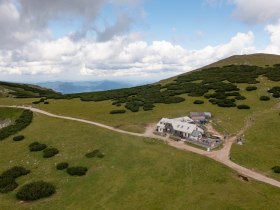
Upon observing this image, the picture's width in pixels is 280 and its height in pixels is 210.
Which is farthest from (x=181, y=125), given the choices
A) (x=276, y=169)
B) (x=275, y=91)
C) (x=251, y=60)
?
(x=251, y=60)

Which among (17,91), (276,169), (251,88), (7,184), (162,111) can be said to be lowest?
(7,184)

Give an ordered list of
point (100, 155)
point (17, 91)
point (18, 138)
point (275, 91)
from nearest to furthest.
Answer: point (100, 155) → point (18, 138) → point (275, 91) → point (17, 91)

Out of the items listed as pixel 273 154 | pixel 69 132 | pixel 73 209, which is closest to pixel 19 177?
pixel 73 209

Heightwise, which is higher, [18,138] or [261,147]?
[18,138]

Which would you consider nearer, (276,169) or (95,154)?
(276,169)

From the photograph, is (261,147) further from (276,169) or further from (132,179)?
(132,179)

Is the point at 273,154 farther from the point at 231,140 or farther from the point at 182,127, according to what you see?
the point at 182,127
